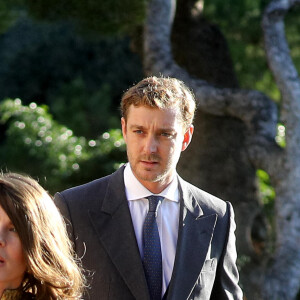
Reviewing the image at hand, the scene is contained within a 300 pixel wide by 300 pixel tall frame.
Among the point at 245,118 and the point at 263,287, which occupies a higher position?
the point at 245,118

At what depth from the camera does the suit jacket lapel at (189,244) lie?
3.34m

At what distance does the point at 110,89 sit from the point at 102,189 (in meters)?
12.8

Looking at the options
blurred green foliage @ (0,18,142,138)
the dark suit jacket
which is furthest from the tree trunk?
blurred green foliage @ (0,18,142,138)

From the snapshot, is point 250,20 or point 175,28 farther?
point 250,20

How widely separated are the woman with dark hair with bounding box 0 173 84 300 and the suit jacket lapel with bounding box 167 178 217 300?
720mm

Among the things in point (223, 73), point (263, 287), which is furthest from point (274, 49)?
point (263, 287)

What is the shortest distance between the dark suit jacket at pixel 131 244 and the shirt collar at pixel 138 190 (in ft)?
0.09

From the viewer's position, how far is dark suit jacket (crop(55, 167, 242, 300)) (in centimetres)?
332

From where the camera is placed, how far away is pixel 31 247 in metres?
2.53

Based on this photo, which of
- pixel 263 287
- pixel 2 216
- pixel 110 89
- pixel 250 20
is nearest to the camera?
pixel 2 216

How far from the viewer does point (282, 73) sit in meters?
7.09

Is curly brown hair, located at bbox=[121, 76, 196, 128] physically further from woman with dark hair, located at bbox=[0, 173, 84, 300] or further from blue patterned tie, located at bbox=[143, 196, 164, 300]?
woman with dark hair, located at bbox=[0, 173, 84, 300]

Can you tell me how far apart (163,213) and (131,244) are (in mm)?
211

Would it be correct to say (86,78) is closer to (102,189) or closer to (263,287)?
(263,287)
